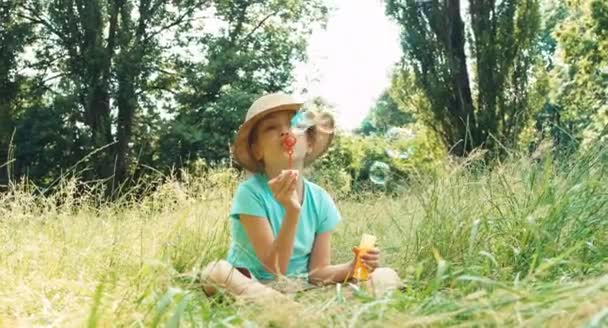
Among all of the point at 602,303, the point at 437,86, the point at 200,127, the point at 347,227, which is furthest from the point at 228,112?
the point at 602,303

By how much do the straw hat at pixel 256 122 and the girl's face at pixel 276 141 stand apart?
3 centimetres

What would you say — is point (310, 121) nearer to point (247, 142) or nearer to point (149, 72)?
point (247, 142)

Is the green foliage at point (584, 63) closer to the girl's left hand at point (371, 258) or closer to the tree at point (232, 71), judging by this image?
the tree at point (232, 71)

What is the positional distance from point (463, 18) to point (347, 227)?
8.13m

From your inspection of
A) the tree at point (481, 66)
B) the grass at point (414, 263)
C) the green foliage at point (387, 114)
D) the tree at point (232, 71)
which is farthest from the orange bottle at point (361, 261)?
the green foliage at point (387, 114)

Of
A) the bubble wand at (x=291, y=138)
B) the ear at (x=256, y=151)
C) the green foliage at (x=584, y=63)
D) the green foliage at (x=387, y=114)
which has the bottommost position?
the green foliage at (x=387, y=114)

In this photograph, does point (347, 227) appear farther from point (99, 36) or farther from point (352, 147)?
point (99, 36)

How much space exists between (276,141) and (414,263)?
667mm

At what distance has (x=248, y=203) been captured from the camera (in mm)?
2354

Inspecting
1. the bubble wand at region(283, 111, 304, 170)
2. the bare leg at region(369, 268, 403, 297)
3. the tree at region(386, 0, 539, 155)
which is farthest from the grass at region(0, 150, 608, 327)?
the tree at region(386, 0, 539, 155)

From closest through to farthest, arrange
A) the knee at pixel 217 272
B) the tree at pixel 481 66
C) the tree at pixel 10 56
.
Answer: the knee at pixel 217 272 < the tree at pixel 481 66 < the tree at pixel 10 56

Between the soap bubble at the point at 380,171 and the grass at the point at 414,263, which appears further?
the soap bubble at the point at 380,171

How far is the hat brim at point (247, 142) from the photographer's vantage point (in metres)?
2.44

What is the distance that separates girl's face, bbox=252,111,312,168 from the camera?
7.81ft
